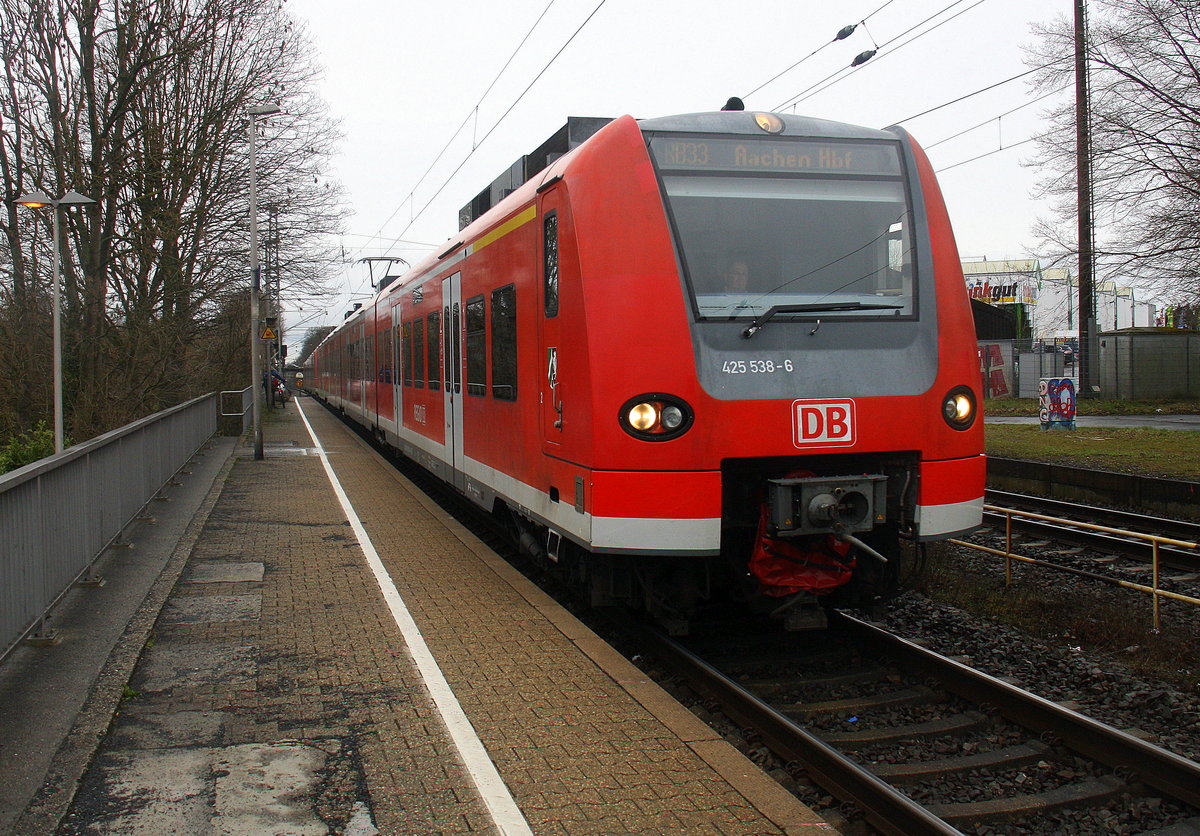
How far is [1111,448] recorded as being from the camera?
17172 mm

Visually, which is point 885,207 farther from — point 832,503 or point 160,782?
point 160,782

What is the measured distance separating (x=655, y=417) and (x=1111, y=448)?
14.4 meters

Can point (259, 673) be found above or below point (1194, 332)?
below

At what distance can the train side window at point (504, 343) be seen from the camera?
7.23m

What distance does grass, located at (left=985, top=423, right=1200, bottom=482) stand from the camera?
14438mm

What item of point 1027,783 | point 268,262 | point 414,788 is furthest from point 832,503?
point 268,262

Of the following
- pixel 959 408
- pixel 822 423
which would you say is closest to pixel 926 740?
pixel 822 423

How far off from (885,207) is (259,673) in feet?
14.2

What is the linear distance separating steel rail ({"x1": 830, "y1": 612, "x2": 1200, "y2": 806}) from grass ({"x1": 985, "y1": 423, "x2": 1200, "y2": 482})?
9044 mm

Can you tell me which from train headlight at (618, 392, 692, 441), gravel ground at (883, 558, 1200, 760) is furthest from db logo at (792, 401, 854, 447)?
gravel ground at (883, 558, 1200, 760)

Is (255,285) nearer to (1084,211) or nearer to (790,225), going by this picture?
(790,225)

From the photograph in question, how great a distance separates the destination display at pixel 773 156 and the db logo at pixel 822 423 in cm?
144

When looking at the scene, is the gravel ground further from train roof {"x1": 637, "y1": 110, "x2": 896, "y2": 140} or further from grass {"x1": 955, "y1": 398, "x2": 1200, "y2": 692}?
train roof {"x1": 637, "y1": 110, "x2": 896, "y2": 140}

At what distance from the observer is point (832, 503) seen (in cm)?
527
